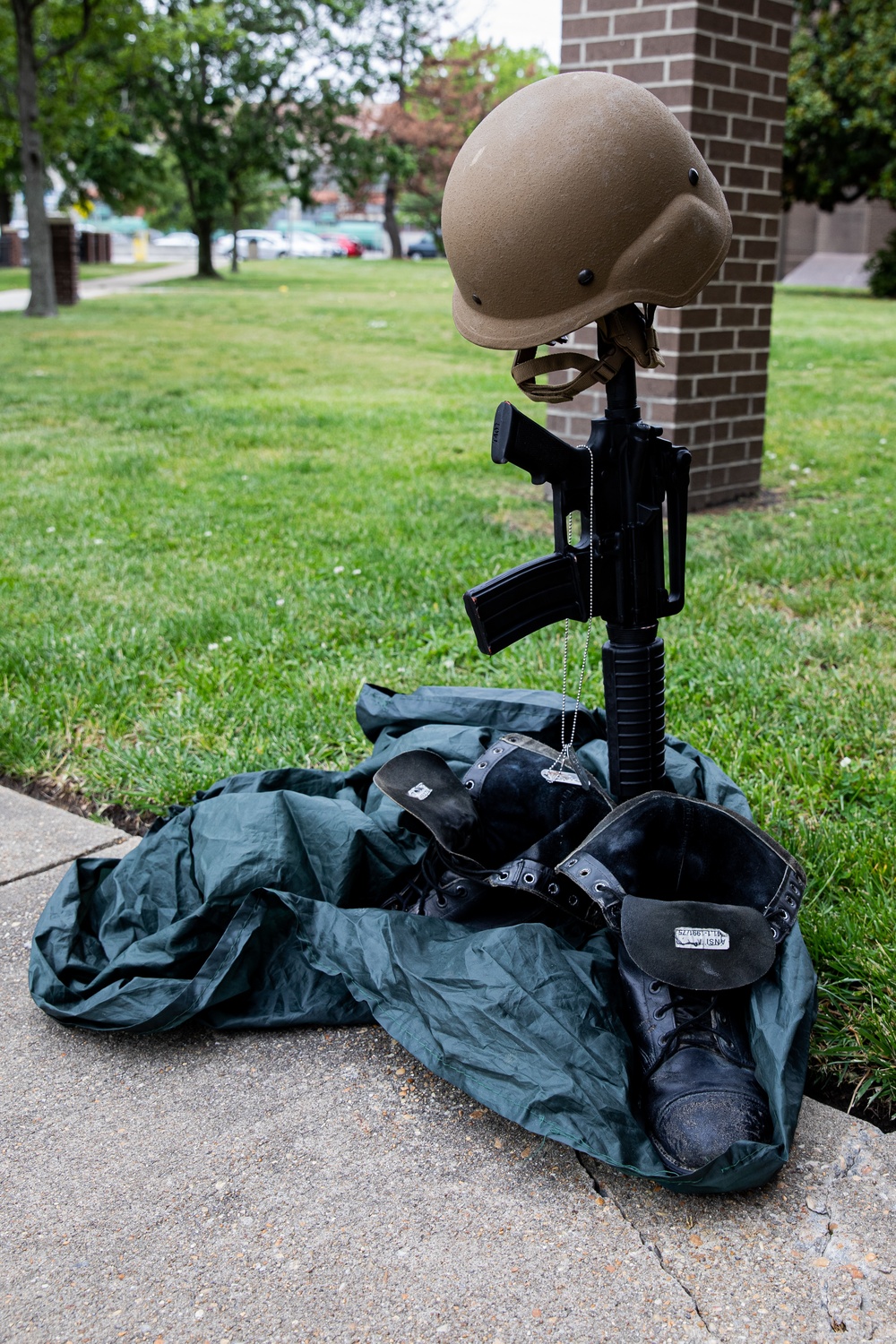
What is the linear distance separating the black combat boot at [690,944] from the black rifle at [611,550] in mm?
271

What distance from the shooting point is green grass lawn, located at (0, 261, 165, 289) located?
25.6 m

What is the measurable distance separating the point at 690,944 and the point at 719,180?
440cm

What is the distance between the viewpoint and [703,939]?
1.87 m

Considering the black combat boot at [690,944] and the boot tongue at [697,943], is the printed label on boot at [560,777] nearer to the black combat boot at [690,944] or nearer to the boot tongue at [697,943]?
the black combat boot at [690,944]

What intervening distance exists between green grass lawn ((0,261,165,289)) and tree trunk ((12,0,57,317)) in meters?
7.66

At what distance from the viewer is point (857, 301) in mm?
22500

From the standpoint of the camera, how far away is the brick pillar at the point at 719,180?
5047 millimetres

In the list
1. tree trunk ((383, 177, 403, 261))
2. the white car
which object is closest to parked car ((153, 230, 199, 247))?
the white car

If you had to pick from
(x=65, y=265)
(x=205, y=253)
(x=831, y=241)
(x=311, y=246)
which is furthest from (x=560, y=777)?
(x=311, y=246)

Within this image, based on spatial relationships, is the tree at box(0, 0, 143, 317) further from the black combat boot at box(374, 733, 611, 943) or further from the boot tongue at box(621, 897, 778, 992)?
the boot tongue at box(621, 897, 778, 992)

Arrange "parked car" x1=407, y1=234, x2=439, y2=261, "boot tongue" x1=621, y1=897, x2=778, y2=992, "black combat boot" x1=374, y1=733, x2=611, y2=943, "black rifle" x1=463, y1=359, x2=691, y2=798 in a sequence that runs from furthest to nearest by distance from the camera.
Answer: "parked car" x1=407, y1=234, x2=439, y2=261, "black combat boot" x1=374, y1=733, x2=611, y2=943, "black rifle" x1=463, y1=359, x2=691, y2=798, "boot tongue" x1=621, y1=897, x2=778, y2=992

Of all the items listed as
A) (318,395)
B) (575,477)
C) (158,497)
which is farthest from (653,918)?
(318,395)

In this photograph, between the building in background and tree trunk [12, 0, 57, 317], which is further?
the building in background

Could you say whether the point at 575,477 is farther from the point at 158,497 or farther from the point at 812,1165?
the point at 158,497
